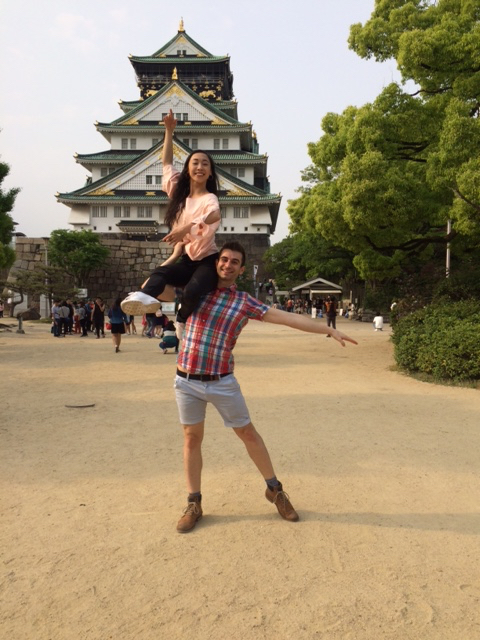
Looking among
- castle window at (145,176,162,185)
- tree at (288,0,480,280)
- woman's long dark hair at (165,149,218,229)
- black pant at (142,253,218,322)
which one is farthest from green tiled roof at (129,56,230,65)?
black pant at (142,253,218,322)

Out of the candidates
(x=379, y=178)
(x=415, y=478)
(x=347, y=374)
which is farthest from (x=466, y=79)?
(x=415, y=478)

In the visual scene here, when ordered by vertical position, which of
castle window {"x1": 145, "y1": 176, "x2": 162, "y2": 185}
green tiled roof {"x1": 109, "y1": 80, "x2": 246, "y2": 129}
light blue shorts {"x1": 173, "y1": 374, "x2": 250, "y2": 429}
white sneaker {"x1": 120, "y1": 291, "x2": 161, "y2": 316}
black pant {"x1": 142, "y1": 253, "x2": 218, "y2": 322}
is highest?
green tiled roof {"x1": 109, "y1": 80, "x2": 246, "y2": 129}

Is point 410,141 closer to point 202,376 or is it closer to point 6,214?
point 202,376

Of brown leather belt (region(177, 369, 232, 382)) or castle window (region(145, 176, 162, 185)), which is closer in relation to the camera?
brown leather belt (region(177, 369, 232, 382))

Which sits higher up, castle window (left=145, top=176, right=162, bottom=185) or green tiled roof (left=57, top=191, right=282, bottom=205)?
castle window (left=145, top=176, right=162, bottom=185)

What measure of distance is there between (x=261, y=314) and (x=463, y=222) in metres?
7.45

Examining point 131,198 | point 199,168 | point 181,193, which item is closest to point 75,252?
point 131,198

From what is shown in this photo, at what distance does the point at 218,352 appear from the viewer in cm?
318

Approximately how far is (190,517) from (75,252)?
3391 centimetres

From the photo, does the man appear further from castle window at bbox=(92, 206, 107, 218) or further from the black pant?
castle window at bbox=(92, 206, 107, 218)

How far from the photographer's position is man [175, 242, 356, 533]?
10.4 ft

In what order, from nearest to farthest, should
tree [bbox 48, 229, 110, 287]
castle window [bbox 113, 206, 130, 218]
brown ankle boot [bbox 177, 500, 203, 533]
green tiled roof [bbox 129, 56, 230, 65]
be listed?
brown ankle boot [bbox 177, 500, 203, 533] → tree [bbox 48, 229, 110, 287] → castle window [bbox 113, 206, 130, 218] → green tiled roof [bbox 129, 56, 230, 65]

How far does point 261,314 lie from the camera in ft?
10.7

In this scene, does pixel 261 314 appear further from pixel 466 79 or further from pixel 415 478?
pixel 466 79
